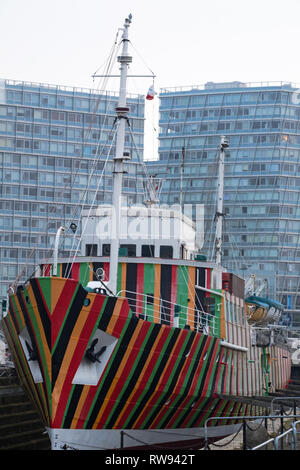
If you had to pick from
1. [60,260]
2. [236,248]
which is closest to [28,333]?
[60,260]

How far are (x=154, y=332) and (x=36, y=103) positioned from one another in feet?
211

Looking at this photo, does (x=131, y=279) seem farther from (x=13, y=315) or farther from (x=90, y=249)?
(x=13, y=315)

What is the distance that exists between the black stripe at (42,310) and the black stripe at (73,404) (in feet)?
4.13

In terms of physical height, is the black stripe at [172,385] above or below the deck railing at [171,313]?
below

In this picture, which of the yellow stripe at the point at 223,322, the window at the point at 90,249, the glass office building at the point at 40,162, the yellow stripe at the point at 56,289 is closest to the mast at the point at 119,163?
the yellow stripe at the point at 56,289

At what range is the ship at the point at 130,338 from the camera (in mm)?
18359

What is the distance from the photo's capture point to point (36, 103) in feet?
264

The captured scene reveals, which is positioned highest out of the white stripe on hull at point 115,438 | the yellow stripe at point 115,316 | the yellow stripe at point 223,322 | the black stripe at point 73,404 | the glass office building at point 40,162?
the glass office building at point 40,162

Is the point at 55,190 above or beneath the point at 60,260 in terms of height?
above

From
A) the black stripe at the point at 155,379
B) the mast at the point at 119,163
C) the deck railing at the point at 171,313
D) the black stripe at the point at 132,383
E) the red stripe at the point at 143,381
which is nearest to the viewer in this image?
the black stripe at the point at 132,383

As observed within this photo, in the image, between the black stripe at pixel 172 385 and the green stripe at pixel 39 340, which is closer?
the green stripe at pixel 39 340

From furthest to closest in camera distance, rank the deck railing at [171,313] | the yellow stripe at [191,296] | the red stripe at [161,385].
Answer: the yellow stripe at [191,296], the deck railing at [171,313], the red stripe at [161,385]

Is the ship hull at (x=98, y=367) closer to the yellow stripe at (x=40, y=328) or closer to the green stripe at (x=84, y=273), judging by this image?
the yellow stripe at (x=40, y=328)
